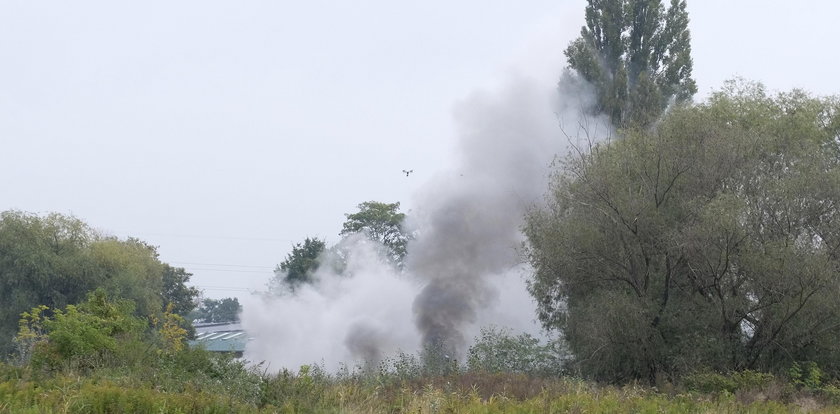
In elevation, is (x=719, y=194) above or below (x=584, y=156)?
below

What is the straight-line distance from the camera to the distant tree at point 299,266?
65000 mm

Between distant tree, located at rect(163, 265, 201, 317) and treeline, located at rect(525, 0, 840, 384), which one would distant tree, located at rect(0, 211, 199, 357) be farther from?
treeline, located at rect(525, 0, 840, 384)

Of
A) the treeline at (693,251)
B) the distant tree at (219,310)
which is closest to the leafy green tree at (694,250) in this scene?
the treeline at (693,251)

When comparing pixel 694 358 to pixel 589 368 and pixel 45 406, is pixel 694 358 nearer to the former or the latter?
pixel 589 368

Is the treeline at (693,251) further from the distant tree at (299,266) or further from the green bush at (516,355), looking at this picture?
the distant tree at (299,266)

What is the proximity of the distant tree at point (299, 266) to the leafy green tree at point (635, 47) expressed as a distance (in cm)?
2781

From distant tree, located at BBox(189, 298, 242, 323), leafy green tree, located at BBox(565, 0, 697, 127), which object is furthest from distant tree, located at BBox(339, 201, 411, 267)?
distant tree, located at BBox(189, 298, 242, 323)

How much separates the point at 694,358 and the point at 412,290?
2374cm

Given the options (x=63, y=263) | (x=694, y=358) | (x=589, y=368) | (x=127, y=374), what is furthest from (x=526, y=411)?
(x=63, y=263)

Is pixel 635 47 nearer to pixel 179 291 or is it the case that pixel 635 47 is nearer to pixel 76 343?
pixel 76 343

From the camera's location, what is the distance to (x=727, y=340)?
→ 2562cm

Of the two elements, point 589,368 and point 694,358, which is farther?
point 589,368

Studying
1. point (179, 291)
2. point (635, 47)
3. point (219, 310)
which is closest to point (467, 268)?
point (635, 47)

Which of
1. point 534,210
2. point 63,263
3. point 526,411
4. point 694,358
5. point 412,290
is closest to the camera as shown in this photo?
point 526,411
